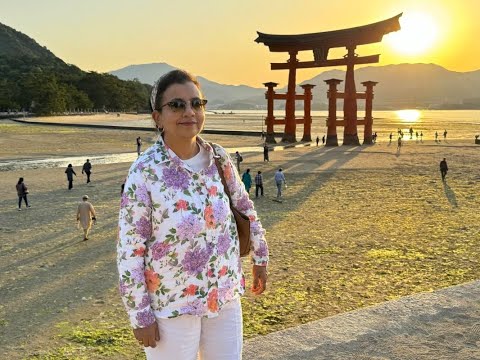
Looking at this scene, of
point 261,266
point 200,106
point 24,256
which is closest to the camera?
point 200,106

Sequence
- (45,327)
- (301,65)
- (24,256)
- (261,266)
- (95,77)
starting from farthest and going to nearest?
(95,77) → (301,65) → (24,256) → (45,327) → (261,266)

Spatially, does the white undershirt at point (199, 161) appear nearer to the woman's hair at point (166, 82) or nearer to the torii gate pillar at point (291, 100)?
the woman's hair at point (166, 82)

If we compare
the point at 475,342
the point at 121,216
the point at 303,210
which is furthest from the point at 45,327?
the point at 303,210

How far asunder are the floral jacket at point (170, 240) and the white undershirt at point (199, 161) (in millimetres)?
28

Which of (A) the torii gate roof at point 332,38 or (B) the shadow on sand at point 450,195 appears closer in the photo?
(B) the shadow on sand at point 450,195

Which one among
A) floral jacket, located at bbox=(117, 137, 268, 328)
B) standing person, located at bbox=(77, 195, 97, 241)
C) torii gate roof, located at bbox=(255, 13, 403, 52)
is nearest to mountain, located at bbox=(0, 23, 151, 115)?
torii gate roof, located at bbox=(255, 13, 403, 52)

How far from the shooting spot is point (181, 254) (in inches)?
76.7

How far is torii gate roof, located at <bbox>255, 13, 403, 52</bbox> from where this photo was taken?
31.5 metres

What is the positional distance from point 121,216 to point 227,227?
49cm

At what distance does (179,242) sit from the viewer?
6.35 feet

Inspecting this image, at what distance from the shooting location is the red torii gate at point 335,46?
32.1 meters

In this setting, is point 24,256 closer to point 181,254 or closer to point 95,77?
point 181,254

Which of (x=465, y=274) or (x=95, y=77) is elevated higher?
(x=95, y=77)

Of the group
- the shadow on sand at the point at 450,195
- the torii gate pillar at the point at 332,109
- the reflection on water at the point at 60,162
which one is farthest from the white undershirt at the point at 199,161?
the torii gate pillar at the point at 332,109
